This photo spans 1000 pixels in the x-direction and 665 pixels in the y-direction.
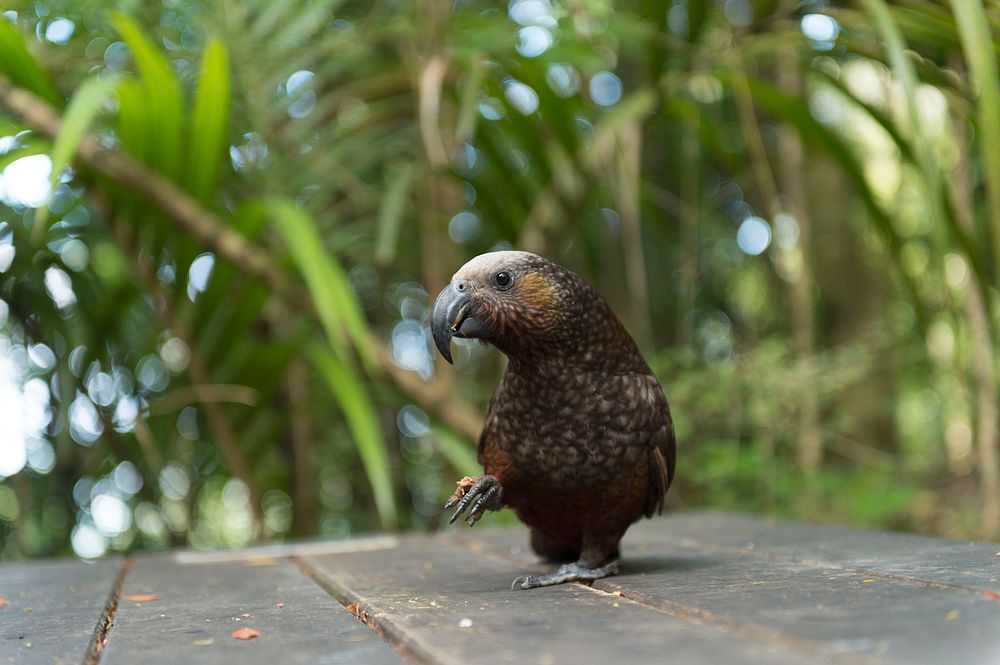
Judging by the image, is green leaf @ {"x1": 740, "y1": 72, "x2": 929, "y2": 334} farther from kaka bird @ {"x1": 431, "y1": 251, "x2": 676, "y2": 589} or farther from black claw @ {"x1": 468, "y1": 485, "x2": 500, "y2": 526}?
black claw @ {"x1": 468, "y1": 485, "x2": 500, "y2": 526}

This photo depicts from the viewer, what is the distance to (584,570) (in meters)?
1.76

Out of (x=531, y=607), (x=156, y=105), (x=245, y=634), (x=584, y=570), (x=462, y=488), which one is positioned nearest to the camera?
(x=245, y=634)

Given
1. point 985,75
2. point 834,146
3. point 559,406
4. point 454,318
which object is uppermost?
point 834,146

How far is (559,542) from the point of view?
1926 mm

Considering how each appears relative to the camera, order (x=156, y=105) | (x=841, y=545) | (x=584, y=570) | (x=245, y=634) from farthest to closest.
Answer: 1. (x=156, y=105)
2. (x=841, y=545)
3. (x=584, y=570)
4. (x=245, y=634)

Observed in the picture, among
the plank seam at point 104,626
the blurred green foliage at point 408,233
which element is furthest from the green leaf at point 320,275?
the plank seam at point 104,626

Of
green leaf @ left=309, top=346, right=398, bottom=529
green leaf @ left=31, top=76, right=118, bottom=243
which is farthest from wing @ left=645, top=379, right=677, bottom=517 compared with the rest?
green leaf @ left=31, top=76, right=118, bottom=243

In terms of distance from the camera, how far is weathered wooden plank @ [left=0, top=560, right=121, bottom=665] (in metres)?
1.31

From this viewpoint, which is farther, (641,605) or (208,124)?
(208,124)

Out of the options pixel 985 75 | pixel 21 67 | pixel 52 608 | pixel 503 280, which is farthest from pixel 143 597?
pixel 985 75

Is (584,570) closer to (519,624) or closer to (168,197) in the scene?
(519,624)

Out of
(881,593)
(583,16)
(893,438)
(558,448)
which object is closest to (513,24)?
(583,16)

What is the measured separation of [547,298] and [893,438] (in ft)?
10.6

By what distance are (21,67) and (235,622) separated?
5.20 feet
